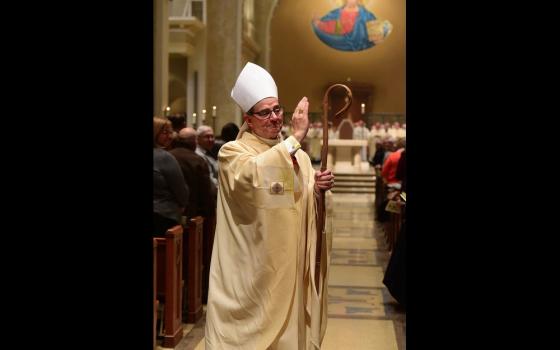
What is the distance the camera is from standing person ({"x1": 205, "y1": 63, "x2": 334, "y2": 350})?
4102mm

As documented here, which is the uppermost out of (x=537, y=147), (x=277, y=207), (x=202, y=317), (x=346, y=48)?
(x=346, y=48)

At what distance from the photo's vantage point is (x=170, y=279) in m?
6.05

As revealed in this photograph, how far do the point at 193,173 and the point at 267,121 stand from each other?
9.66 ft

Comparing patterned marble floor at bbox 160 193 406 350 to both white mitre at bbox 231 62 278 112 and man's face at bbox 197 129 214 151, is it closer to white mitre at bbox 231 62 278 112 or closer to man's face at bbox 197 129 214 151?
man's face at bbox 197 129 214 151

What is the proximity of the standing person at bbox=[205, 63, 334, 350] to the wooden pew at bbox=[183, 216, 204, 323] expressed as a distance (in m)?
2.57

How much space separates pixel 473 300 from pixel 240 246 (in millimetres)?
1550

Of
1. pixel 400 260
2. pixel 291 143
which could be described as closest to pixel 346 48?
pixel 400 260

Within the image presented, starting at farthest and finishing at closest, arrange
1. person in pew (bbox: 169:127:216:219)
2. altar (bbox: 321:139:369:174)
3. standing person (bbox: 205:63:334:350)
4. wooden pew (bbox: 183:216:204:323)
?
altar (bbox: 321:139:369:174)
person in pew (bbox: 169:127:216:219)
wooden pew (bbox: 183:216:204:323)
standing person (bbox: 205:63:334:350)

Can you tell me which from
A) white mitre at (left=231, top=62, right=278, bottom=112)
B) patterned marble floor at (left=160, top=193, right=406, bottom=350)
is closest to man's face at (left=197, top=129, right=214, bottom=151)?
patterned marble floor at (left=160, top=193, right=406, bottom=350)

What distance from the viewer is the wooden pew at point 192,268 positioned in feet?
22.3

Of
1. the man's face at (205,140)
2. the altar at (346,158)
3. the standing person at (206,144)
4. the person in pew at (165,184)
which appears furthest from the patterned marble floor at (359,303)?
the altar at (346,158)

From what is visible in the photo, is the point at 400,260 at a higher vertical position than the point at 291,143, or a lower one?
lower
